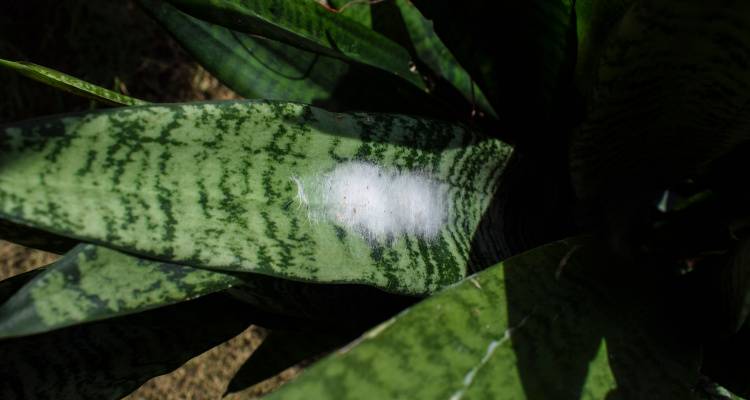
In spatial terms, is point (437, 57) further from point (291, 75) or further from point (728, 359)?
point (728, 359)

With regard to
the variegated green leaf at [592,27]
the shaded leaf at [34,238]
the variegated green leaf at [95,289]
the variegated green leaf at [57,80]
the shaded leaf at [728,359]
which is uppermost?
the variegated green leaf at [57,80]

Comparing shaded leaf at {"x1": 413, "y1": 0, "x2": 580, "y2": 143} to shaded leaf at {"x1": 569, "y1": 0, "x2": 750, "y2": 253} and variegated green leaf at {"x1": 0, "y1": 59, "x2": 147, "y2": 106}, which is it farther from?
variegated green leaf at {"x1": 0, "y1": 59, "x2": 147, "y2": 106}

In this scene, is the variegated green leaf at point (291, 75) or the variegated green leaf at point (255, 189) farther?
the variegated green leaf at point (291, 75)

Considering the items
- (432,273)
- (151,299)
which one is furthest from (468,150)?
(151,299)

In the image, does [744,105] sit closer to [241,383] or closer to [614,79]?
[614,79]

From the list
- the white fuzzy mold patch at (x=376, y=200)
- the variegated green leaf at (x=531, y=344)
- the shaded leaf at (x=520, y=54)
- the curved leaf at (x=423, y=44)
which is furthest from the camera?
the curved leaf at (x=423, y=44)

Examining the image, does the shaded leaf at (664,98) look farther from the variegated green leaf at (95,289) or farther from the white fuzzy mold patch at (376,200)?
the variegated green leaf at (95,289)

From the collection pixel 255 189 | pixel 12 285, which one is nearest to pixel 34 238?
pixel 12 285

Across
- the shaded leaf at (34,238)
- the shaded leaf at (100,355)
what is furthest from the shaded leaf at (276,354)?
the shaded leaf at (34,238)
